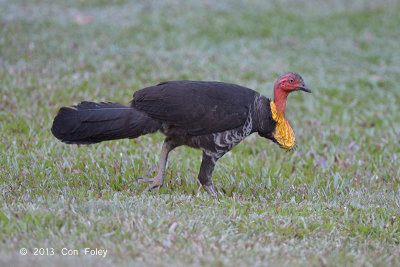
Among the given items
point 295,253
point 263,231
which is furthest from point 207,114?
point 295,253

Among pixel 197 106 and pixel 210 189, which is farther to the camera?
pixel 210 189

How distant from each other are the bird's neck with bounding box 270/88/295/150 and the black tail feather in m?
1.15

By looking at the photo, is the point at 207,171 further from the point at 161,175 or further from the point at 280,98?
A: the point at 280,98

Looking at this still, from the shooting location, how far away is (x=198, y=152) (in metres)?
6.75

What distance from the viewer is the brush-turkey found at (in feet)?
15.8

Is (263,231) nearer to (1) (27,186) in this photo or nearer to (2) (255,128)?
(2) (255,128)

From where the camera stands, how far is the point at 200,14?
42.7 ft

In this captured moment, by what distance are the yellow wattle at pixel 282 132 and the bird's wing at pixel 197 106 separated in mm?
281

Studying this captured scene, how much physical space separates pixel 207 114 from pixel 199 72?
4493 mm

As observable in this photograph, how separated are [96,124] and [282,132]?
5.87 feet

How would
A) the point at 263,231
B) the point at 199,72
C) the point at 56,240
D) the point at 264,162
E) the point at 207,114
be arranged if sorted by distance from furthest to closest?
the point at 199,72
the point at 264,162
the point at 207,114
the point at 263,231
the point at 56,240

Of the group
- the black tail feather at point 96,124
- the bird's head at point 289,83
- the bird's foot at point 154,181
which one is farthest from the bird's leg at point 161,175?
the bird's head at point 289,83

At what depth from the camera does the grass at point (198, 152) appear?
12.6 ft

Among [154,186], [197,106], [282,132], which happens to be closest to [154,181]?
[154,186]
